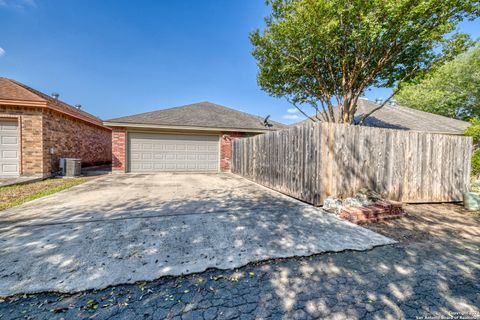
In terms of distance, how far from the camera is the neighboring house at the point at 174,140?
9.85m

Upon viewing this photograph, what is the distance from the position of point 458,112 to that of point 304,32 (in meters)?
22.9

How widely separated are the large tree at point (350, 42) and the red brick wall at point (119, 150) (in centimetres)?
775

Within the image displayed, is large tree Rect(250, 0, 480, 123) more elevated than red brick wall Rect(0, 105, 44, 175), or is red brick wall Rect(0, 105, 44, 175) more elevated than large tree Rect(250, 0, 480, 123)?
large tree Rect(250, 0, 480, 123)

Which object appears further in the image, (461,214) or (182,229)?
(461,214)

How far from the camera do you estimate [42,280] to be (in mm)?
1843

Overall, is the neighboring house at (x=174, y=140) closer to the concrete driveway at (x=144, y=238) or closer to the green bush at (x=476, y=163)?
the concrete driveway at (x=144, y=238)

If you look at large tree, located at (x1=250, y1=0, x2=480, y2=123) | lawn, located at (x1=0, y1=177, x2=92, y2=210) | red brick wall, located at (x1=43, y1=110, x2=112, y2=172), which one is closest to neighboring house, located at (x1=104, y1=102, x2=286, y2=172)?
red brick wall, located at (x1=43, y1=110, x2=112, y2=172)

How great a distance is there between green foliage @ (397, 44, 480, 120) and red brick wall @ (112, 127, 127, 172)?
2175 cm

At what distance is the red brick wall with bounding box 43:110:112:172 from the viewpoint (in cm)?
794

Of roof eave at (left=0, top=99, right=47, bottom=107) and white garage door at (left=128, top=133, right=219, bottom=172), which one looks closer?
roof eave at (left=0, top=99, right=47, bottom=107)

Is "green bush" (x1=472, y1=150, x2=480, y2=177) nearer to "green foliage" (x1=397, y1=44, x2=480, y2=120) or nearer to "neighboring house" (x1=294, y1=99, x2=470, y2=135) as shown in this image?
"neighboring house" (x1=294, y1=99, x2=470, y2=135)

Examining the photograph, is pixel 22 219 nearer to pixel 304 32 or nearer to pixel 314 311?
pixel 314 311

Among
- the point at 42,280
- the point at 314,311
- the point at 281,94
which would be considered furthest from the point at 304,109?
the point at 42,280

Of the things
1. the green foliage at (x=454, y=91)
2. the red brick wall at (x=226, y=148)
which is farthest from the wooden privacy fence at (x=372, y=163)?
the green foliage at (x=454, y=91)
